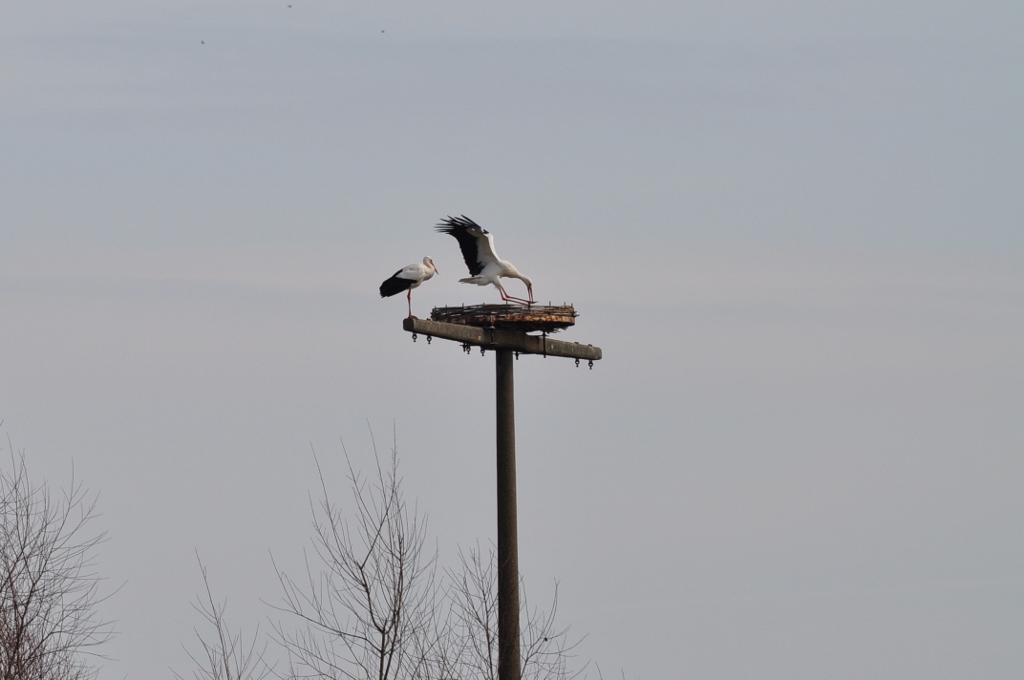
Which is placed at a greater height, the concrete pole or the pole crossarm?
the pole crossarm

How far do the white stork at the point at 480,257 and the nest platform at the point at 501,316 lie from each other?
3.25 ft

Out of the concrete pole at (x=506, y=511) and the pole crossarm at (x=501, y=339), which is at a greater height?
the pole crossarm at (x=501, y=339)

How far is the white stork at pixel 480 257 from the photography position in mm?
20141

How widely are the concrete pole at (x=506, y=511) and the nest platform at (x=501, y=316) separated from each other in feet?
1.48

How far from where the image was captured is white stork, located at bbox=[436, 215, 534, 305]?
66.1 ft

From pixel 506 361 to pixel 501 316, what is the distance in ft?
2.08

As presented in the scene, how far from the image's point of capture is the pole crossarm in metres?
18.0

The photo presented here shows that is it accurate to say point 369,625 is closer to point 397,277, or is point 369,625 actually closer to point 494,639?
point 494,639

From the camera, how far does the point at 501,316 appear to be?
18.9m

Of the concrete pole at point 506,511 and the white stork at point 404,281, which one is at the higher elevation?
the white stork at point 404,281

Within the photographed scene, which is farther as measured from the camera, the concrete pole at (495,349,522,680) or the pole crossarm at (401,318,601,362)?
the concrete pole at (495,349,522,680)

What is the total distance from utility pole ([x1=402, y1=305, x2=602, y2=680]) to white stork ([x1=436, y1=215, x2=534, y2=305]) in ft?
3.12

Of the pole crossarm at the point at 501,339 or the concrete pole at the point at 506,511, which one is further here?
the concrete pole at the point at 506,511

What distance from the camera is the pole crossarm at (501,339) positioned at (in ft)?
59.2
